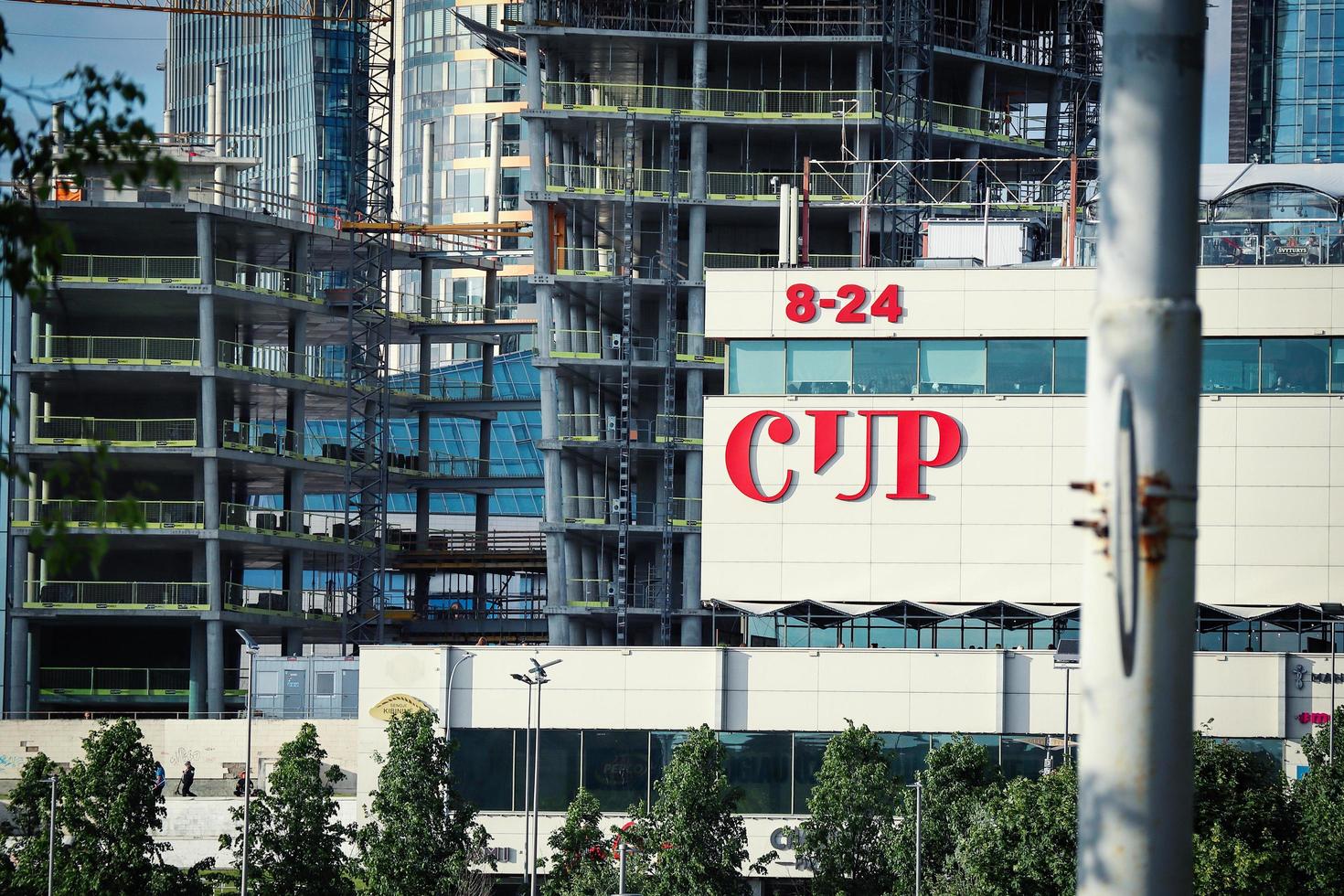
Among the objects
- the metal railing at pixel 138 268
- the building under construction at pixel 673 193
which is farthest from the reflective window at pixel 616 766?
the metal railing at pixel 138 268

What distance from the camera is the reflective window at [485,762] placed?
75312 millimetres

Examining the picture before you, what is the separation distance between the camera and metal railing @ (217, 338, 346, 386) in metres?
116

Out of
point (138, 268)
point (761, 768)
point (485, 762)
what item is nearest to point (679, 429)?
point (138, 268)

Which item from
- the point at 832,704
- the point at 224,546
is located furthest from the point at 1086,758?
the point at 224,546

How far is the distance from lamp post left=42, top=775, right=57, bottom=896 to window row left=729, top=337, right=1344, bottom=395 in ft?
101

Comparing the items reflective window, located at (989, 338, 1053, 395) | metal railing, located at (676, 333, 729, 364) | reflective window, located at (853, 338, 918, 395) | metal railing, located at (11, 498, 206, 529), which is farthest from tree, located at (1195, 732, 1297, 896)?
metal railing, located at (11, 498, 206, 529)

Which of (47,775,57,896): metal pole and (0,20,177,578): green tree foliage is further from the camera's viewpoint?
(47,775,57,896): metal pole

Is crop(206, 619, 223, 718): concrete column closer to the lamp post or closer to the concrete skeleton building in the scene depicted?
the concrete skeleton building

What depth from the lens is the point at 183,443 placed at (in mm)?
112562

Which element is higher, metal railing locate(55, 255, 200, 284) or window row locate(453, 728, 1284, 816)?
metal railing locate(55, 255, 200, 284)

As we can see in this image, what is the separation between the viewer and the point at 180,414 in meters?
118

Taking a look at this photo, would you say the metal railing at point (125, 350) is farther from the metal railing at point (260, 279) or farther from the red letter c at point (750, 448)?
the red letter c at point (750, 448)

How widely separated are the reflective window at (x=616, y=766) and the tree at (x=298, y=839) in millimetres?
14005

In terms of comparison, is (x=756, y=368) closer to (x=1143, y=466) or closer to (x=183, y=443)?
(x=183, y=443)
